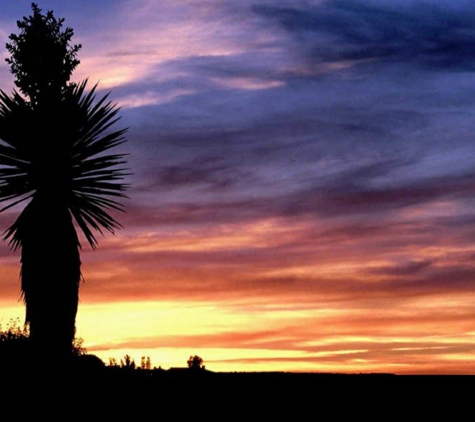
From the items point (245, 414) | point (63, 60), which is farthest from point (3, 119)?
point (245, 414)

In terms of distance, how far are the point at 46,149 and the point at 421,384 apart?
1544 cm

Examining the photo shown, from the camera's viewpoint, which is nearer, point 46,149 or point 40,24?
point 46,149

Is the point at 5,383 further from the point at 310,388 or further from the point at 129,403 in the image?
the point at 310,388

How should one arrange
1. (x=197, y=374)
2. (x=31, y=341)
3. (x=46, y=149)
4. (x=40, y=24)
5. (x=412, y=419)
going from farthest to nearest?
(x=40, y=24) < (x=46, y=149) < (x=31, y=341) < (x=197, y=374) < (x=412, y=419)

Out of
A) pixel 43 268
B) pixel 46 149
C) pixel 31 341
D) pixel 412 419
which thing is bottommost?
pixel 412 419

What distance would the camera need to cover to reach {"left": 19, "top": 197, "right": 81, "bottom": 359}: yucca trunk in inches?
837

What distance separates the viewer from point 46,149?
22672 mm

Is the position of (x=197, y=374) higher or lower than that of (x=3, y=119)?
lower

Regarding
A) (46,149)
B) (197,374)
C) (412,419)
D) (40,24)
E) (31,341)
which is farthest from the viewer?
(40,24)

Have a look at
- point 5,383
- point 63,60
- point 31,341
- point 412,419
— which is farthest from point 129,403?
point 63,60

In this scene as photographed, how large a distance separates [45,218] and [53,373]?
12.1 metres

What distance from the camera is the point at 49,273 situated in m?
21.5

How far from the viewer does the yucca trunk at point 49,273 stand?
2127cm

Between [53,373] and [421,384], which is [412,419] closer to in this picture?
[421,384]
